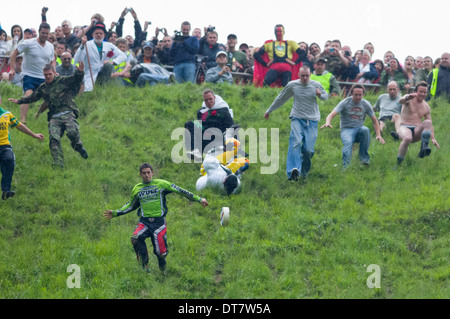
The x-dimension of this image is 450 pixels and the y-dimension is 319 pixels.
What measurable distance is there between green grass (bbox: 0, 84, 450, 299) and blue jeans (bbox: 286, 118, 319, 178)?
37 cm

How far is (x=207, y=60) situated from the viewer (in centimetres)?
2139

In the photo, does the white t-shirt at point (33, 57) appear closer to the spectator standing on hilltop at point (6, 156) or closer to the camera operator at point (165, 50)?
the spectator standing on hilltop at point (6, 156)

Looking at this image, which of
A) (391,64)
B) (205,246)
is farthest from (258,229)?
(391,64)

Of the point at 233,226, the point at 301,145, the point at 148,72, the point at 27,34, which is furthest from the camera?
the point at 148,72

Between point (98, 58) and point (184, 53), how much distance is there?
96.8 inches

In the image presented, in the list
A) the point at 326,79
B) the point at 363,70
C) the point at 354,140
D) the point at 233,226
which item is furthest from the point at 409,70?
the point at 233,226

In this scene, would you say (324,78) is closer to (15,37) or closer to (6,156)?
(15,37)

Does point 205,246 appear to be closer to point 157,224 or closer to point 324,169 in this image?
point 157,224

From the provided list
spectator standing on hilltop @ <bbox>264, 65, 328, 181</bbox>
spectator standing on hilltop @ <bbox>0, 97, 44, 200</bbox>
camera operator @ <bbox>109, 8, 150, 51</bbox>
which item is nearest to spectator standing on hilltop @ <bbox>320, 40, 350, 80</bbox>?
spectator standing on hilltop @ <bbox>264, 65, 328, 181</bbox>

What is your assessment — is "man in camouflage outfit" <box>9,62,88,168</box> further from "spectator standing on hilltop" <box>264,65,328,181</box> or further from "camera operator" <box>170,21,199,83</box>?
"camera operator" <box>170,21,199,83</box>

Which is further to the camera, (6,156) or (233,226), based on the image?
(6,156)

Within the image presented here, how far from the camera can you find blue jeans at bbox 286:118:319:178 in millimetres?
15516

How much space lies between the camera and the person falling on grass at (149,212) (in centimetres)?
1151

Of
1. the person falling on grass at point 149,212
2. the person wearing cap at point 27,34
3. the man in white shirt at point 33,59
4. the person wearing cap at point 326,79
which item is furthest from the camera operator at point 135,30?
the person falling on grass at point 149,212
